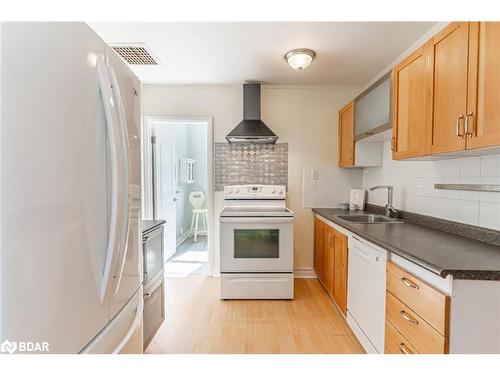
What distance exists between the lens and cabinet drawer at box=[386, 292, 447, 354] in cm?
106

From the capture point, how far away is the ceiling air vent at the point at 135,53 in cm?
221

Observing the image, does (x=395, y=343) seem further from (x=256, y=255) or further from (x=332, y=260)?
(x=256, y=255)

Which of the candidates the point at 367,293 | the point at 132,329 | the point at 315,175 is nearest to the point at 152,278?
the point at 132,329

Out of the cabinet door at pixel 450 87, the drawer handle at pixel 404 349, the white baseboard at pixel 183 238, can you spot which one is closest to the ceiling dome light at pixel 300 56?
the cabinet door at pixel 450 87

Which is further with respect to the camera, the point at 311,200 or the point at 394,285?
the point at 311,200

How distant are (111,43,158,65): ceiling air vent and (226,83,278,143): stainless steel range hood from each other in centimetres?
106

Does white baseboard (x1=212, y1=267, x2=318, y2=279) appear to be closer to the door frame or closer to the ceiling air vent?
the door frame

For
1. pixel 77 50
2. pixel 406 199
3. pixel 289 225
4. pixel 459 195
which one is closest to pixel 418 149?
pixel 459 195

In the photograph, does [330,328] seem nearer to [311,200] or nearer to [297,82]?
[311,200]

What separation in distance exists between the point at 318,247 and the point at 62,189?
108 inches

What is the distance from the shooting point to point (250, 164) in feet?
10.6
